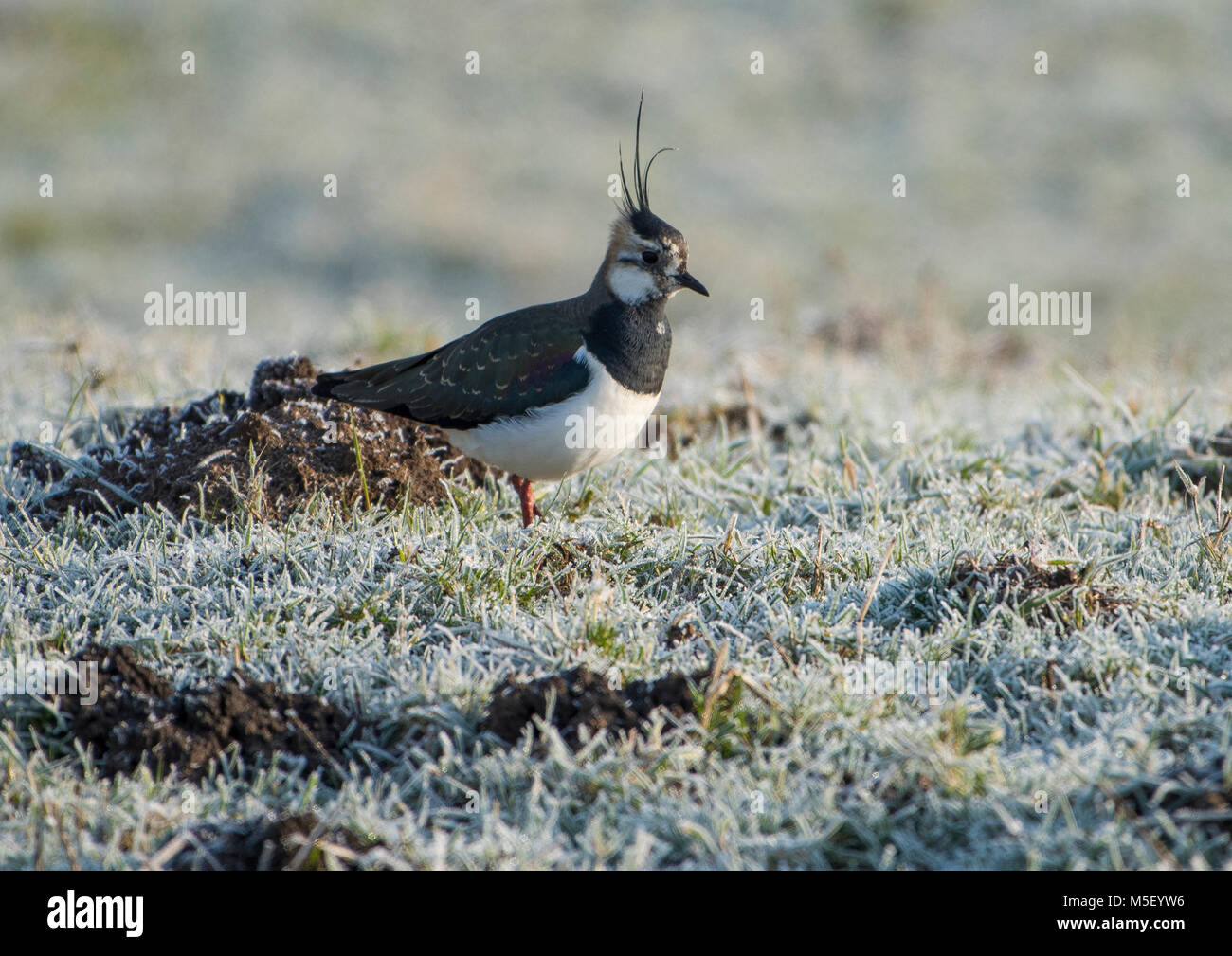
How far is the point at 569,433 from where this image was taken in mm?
4367

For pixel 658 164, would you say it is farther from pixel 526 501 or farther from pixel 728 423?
pixel 526 501

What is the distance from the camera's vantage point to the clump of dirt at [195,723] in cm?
318

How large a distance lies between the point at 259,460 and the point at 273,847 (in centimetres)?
207

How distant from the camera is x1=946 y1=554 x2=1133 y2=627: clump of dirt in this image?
3719mm

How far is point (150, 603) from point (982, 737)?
2633mm

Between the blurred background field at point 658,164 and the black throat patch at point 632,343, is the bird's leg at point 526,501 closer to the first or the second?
the black throat patch at point 632,343

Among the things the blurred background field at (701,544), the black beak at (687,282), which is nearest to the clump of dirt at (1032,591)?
the blurred background field at (701,544)

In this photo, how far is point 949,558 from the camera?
3996mm

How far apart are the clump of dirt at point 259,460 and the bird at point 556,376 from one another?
0.17m

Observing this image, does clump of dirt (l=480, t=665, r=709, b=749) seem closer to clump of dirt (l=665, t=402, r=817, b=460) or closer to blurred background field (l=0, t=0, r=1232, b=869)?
blurred background field (l=0, t=0, r=1232, b=869)

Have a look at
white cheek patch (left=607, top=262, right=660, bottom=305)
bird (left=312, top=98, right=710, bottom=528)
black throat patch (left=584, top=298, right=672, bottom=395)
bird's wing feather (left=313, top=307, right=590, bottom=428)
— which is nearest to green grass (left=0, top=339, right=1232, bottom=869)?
bird (left=312, top=98, right=710, bottom=528)
